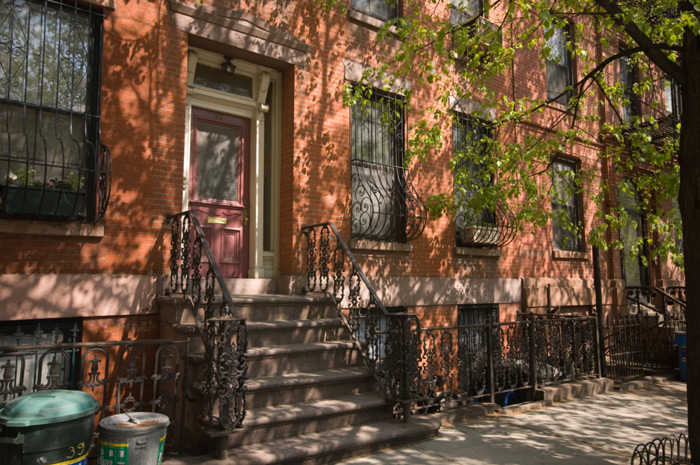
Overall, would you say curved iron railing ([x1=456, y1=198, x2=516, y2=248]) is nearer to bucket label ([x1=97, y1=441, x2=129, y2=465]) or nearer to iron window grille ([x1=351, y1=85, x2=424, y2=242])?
iron window grille ([x1=351, y1=85, x2=424, y2=242])

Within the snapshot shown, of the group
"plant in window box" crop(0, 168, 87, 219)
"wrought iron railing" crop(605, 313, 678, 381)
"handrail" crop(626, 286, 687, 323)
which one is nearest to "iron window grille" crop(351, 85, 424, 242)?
"plant in window box" crop(0, 168, 87, 219)

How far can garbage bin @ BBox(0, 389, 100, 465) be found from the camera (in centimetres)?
375

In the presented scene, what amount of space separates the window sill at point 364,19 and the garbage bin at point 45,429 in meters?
6.98

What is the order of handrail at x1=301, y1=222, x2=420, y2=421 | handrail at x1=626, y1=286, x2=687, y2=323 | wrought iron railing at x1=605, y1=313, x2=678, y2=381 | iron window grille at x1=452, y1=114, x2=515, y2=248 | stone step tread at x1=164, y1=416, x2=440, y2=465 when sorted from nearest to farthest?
stone step tread at x1=164, y1=416, x2=440, y2=465 → handrail at x1=301, y1=222, x2=420, y2=421 → iron window grille at x1=452, y1=114, x2=515, y2=248 → wrought iron railing at x1=605, y1=313, x2=678, y2=381 → handrail at x1=626, y1=286, x2=687, y2=323

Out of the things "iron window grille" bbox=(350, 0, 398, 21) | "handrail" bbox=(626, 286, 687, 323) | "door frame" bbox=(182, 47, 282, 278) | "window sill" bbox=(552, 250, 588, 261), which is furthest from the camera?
"handrail" bbox=(626, 286, 687, 323)

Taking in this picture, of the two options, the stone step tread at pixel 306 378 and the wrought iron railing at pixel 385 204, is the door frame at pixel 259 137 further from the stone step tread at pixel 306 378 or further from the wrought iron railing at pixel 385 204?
the stone step tread at pixel 306 378

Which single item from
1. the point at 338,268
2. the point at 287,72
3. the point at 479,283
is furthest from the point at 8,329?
the point at 479,283

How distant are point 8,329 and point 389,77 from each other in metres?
6.48

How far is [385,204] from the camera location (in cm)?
901

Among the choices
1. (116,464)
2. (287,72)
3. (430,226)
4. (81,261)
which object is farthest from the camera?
(430,226)

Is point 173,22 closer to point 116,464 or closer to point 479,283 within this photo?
point 116,464

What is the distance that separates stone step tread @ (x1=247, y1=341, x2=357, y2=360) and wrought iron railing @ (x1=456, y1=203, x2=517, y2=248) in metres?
4.07

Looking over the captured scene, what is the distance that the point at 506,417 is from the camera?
7.18 metres

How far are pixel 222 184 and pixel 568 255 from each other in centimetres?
795
